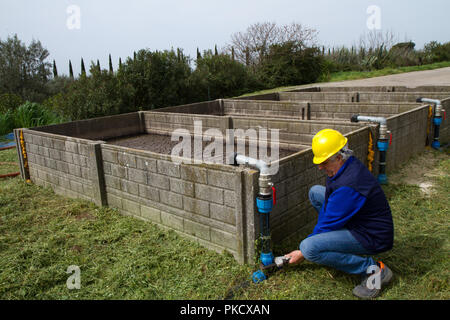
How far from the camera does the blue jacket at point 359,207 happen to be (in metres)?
3.11

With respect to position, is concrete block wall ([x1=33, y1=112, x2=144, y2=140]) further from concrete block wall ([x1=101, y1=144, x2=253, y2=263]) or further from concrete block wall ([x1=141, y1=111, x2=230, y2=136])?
concrete block wall ([x1=101, y1=144, x2=253, y2=263])

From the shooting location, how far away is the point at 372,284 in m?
3.30

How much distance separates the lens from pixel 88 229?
5066 millimetres

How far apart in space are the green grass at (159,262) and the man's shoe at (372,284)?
88mm

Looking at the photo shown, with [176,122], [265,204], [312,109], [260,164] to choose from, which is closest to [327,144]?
[260,164]


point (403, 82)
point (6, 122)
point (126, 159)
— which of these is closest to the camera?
point (126, 159)

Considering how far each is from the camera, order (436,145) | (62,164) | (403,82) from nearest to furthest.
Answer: (62,164) < (436,145) < (403,82)

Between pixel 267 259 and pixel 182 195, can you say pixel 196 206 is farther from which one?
pixel 267 259

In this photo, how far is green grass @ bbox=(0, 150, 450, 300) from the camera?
3.49m

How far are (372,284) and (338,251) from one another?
0.43 meters

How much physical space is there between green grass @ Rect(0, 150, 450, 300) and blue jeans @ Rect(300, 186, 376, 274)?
0.26 m

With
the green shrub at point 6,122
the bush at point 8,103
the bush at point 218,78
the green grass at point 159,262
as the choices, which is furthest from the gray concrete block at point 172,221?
the bush at point 218,78
